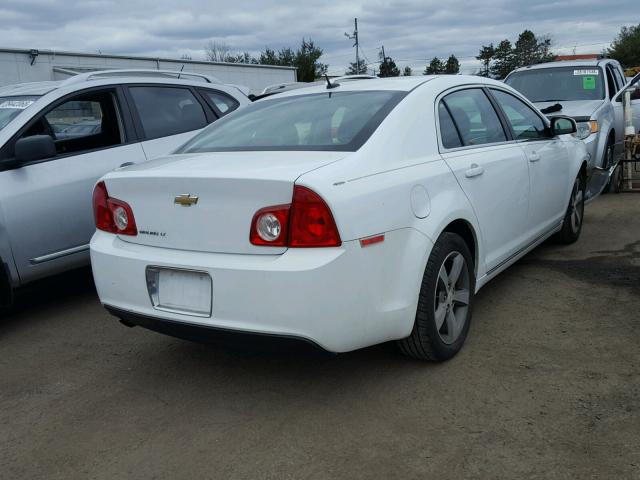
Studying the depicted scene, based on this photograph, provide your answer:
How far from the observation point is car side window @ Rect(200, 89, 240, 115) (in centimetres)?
621

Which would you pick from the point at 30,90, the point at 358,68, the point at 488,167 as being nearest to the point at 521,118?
the point at 488,167

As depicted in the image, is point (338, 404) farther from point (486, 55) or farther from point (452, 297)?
point (486, 55)

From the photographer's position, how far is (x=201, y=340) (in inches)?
120

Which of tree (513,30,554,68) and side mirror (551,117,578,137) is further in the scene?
tree (513,30,554,68)

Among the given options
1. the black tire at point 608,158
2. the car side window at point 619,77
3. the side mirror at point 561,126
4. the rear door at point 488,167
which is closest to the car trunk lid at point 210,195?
the rear door at point 488,167

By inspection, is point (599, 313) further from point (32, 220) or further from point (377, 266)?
point (32, 220)

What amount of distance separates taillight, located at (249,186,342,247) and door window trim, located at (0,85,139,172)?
2.55m

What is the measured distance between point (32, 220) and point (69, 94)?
1.13m

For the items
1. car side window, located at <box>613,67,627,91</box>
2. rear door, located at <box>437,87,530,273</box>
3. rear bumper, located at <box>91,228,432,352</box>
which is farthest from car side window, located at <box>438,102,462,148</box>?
car side window, located at <box>613,67,627,91</box>

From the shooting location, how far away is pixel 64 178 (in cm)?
470

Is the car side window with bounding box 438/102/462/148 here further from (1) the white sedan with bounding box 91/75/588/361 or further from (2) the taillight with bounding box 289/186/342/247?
(2) the taillight with bounding box 289/186/342/247

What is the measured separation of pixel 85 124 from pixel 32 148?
96 centimetres

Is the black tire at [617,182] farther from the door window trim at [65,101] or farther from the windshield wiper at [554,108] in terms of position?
the door window trim at [65,101]

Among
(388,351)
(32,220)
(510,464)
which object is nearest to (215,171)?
(388,351)
